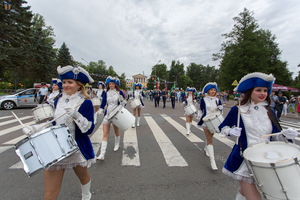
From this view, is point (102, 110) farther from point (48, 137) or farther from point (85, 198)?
point (48, 137)

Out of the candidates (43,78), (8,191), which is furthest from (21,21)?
(8,191)

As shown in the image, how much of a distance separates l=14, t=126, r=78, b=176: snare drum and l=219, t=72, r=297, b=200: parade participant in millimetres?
1872

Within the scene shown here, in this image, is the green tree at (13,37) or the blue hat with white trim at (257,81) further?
the green tree at (13,37)

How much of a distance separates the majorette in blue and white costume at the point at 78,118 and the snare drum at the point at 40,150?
1.03 feet

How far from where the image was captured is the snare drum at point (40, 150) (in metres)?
1.55

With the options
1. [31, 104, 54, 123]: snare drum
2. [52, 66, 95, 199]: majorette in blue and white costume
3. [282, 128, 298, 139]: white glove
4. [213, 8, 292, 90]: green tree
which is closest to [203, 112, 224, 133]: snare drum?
[282, 128, 298, 139]: white glove

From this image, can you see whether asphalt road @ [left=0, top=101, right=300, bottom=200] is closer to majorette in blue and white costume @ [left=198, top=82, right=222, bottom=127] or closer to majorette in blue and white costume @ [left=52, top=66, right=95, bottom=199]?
majorette in blue and white costume @ [left=52, top=66, right=95, bottom=199]

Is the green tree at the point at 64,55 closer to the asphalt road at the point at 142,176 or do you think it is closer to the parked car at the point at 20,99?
the parked car at the point at 20,99

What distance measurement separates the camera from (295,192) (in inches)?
52.4

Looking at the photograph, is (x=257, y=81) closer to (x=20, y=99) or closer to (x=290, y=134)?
(x=290, y=134)

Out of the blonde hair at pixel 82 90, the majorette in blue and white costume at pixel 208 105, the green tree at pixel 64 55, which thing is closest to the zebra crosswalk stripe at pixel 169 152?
the majorette in blue and white costume at pixel 208 105

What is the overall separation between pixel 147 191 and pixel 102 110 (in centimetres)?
249

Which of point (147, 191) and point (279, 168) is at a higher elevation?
point (279, 168)

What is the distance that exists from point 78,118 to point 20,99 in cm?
1393
